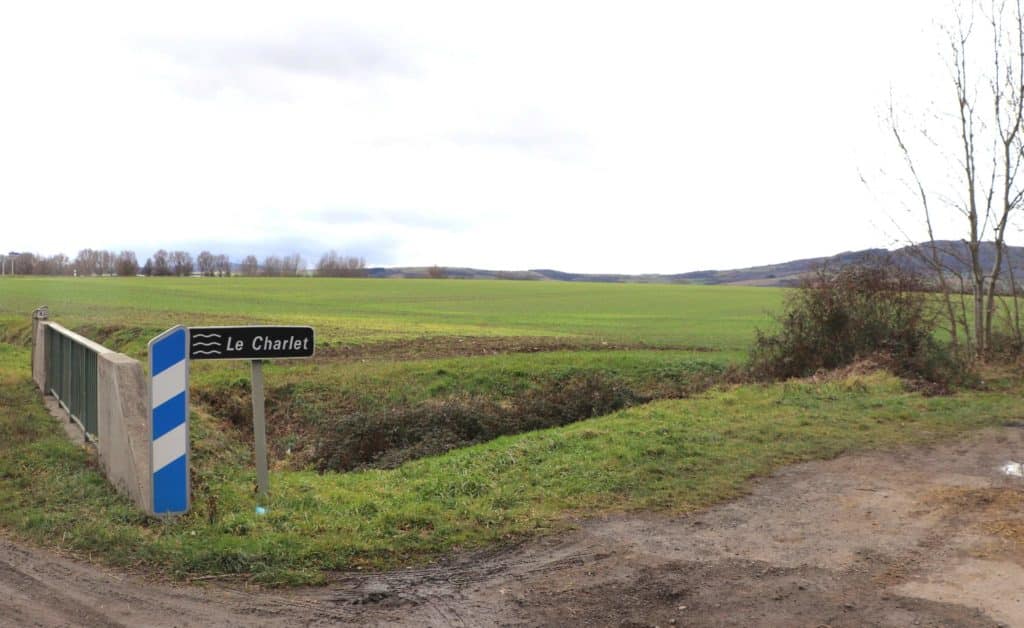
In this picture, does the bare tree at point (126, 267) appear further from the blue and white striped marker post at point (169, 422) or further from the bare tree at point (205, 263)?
the blue and white striped marker post at point (169, 422)

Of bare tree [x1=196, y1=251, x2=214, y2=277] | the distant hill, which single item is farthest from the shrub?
bare tree [x1=196, y1=251, x2=214, y2=277]

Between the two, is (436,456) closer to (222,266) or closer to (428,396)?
(428,396)

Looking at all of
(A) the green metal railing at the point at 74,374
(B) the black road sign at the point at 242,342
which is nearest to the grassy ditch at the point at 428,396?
(A) the green metal railing at the point at 74,374

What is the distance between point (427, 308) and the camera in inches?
2019

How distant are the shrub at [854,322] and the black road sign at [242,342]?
40.6ft

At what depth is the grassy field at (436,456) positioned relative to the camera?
18.8 feet

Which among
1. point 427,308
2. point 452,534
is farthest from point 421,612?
point 427,308

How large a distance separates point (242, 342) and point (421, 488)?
203 centimetres

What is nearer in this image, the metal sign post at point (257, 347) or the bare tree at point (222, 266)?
the metal sign post at point (257, 347)

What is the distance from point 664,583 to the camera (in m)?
4.95

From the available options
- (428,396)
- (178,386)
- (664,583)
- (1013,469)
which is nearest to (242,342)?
(178,386)

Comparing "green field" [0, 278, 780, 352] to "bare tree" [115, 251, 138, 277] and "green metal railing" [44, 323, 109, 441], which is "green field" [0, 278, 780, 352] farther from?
"bare tree" [115, 251, 138, 277]

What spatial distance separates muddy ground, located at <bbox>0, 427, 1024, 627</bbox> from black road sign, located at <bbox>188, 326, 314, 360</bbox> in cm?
184

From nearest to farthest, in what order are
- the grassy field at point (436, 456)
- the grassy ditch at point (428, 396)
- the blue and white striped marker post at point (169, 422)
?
the grassy field at point (436, 456) → the blue and white striped marker post at point (169, 422) → the grassy ditch at point (428, 396)
